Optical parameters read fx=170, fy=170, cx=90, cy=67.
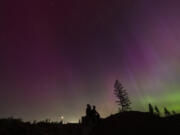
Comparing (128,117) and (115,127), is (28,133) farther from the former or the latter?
Answer: (128,117)

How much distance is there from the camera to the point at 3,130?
58.9ft

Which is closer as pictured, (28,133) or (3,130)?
(3,130)

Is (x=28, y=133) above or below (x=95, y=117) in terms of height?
below

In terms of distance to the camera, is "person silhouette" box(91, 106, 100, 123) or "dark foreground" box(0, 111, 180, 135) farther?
"person silhouette" box(91, 106, 100, 123)

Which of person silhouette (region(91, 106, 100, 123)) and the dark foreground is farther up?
person silhouette (region(91, 106, 100, 123))

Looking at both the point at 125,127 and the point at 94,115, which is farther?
the point at 94,115

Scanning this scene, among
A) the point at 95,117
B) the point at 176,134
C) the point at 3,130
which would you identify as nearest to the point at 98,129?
the point at 95,117

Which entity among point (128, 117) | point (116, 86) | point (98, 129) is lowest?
point (98, 129)

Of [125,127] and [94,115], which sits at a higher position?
[94,115]

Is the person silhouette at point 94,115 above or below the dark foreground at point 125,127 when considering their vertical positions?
above

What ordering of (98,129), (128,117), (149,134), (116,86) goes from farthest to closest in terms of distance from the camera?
(116,86) < (128,117) < (98,129) < (149,134)

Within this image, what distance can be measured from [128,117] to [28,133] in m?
18.0

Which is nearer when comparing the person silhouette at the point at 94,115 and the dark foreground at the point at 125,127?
the dark foreground at the point at 125,127

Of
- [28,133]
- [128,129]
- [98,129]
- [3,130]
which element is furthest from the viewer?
[98,129]
